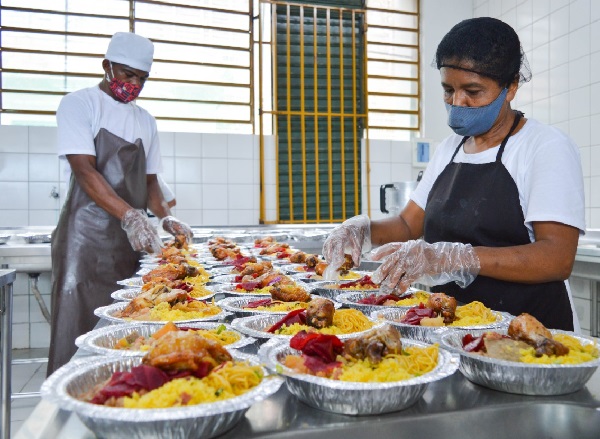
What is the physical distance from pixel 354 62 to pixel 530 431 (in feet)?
21.1

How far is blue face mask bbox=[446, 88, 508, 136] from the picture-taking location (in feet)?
6.77

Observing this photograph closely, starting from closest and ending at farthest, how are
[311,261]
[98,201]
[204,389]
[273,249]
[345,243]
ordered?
[204,389], [345,243], [311,261], [98,201], [273,249]

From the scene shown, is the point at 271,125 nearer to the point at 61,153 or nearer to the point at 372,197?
the point at 372,197

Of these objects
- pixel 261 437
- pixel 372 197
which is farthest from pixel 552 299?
pixel 372 197

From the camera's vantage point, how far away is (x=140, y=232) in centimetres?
295

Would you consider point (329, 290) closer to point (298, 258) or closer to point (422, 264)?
point (422, 264)

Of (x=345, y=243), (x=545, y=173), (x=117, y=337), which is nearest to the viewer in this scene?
(x=117, y=337)

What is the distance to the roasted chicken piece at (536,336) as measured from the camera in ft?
3.93

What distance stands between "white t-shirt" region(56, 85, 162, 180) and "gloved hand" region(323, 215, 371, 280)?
68.4 inches

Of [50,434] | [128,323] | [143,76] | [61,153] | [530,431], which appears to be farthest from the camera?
[143,76]

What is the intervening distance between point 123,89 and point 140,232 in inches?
38.2

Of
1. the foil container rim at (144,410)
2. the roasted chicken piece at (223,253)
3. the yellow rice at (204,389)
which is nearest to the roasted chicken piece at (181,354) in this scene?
the yellow rice at (204,389)

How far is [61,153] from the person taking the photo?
10.3 ft

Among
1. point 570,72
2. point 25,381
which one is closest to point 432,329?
point 25,381
